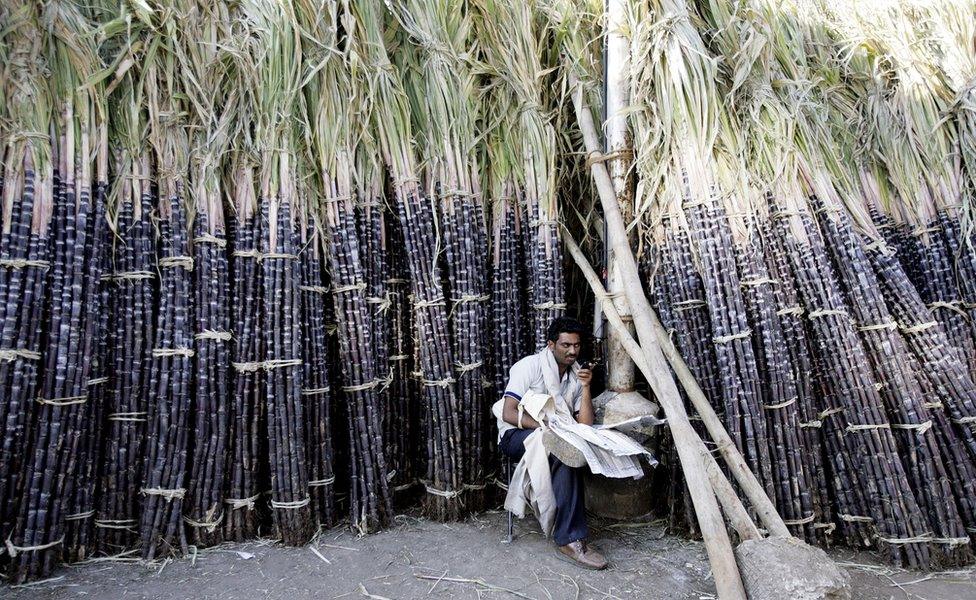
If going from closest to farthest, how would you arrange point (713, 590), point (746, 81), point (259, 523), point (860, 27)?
1. point (713, 590)
2. point (259, 523)
3. point (746, 81)
4. point (860, 27)

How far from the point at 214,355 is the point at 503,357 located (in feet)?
4.92

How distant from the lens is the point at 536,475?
2.66 meters

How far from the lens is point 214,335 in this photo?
2.79 meters

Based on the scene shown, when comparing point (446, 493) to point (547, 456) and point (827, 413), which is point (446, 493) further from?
point (827, 413)

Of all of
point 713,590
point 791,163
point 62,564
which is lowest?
point 713,590

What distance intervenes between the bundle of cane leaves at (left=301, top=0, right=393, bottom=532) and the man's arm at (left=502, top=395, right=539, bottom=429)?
67 cm

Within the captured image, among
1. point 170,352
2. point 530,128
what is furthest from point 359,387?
point 530,128

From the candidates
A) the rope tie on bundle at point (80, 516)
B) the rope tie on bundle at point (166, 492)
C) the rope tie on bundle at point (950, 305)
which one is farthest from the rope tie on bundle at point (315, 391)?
the rope tie on bundle at point (950, 305)

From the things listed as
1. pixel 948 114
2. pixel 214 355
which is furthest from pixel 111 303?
pixel 948 114

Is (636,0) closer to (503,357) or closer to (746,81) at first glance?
(746,81)

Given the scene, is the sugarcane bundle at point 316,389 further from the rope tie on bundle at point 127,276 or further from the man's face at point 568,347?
the man's face at point 568,347

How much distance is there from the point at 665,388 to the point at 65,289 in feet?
8.95

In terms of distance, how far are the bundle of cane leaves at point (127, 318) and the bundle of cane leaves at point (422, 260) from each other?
1.15 meters

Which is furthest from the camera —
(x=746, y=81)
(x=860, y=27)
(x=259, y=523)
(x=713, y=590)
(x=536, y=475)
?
(x=860, y=27)
